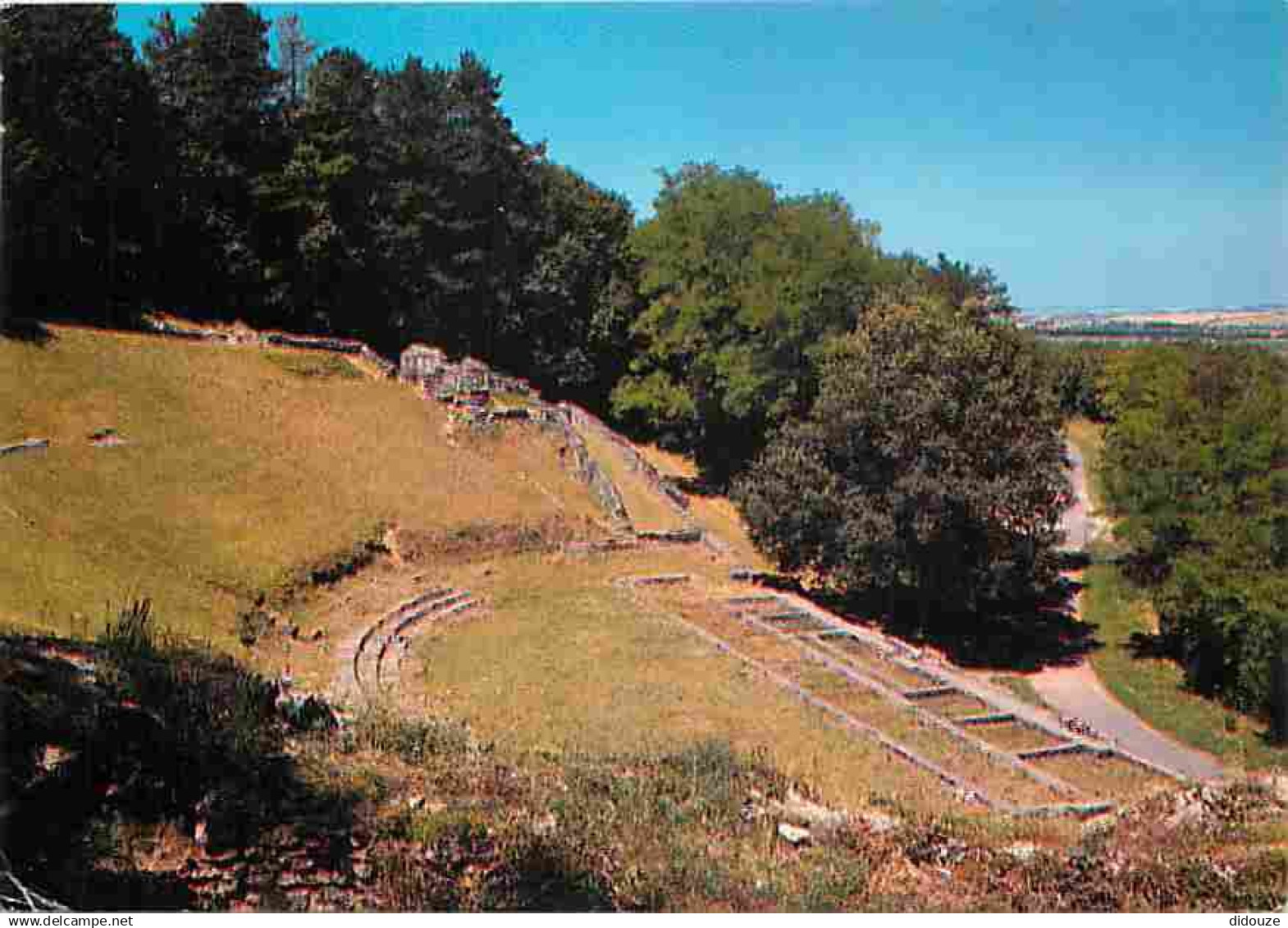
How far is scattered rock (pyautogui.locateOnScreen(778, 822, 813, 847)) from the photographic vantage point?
368 inches

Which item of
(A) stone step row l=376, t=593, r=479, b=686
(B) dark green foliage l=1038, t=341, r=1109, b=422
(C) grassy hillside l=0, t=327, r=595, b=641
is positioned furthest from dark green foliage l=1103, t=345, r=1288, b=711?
(B) dark green foliage l=1038, t=341, r=1109, b=422

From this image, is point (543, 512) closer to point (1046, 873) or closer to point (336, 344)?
point (336, 344)

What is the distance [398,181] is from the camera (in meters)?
44.1

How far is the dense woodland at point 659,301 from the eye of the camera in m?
27.2

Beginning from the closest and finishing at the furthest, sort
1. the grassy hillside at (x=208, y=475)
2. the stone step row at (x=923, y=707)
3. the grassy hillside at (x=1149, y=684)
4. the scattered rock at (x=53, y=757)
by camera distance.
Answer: the scattered rock at (x=53, y=757)
the stone step row at (x=923, y=707)
the grassy hillside at (x=208, y=475)
the grassy hillside at (x=1149, y=684)

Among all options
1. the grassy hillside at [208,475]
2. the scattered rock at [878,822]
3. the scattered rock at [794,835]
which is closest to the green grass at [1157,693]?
the scattered rock at [878,822]

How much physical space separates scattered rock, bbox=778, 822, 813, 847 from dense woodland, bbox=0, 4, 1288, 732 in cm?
1779

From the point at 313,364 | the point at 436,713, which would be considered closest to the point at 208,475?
the point at 313,364

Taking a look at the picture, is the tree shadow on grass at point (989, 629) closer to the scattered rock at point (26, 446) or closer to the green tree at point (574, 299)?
Result: the scattered rock at point (26, 446)

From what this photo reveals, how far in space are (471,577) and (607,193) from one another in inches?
1371

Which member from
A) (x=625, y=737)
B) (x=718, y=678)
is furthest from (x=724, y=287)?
(x=625, y=737)

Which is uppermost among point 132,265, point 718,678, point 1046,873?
point 132,265

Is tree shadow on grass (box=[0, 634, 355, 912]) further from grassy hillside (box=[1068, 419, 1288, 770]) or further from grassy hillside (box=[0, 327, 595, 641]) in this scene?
grassy hillside (box=[1068, 419, 1288, 770])

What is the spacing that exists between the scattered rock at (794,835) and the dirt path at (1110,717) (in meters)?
12.8
